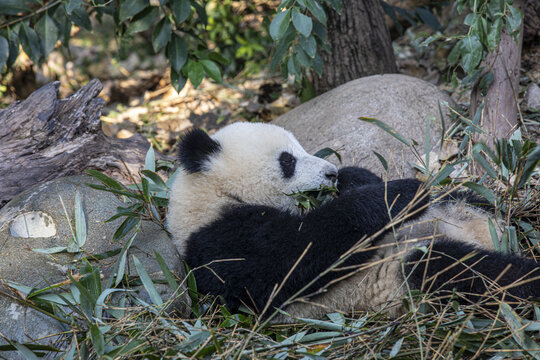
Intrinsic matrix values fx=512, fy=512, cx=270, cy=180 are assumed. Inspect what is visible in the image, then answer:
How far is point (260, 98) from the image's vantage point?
5.82m

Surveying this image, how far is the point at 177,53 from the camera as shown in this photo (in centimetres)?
402

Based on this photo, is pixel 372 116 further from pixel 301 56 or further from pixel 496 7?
pixel 496 7

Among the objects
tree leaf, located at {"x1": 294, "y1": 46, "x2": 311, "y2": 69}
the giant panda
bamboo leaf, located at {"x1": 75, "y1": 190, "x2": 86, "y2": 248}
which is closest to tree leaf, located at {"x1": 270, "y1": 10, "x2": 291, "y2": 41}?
tree leaf, located at {"x1": 294, "y1": 46, "x2": 311, "y2": 69}

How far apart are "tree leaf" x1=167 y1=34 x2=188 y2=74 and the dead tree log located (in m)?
0.74

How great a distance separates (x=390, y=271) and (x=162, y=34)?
8.32 feet

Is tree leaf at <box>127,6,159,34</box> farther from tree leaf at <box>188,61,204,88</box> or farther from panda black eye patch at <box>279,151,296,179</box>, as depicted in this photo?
panda black eye patch at <box>279,151,296,179</box>

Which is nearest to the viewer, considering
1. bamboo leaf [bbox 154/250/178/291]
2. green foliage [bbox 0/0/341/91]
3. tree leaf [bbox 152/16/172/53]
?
bamboo leaf [bbox 154/250/178/291]

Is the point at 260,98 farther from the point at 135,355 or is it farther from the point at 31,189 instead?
the point at 135,355

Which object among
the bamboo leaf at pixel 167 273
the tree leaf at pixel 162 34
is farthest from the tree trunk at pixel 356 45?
the bamboo leaf at pixel 167 273

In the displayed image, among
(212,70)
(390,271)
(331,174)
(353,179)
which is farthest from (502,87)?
(212,70)

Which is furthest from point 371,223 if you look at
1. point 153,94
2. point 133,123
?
point 153,94

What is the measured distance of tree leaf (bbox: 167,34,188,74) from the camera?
13.2 ft

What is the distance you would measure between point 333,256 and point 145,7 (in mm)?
2529

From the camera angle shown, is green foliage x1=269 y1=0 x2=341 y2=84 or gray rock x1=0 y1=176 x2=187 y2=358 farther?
green foliage x1=269 y1=0 x2=341 y2=84
